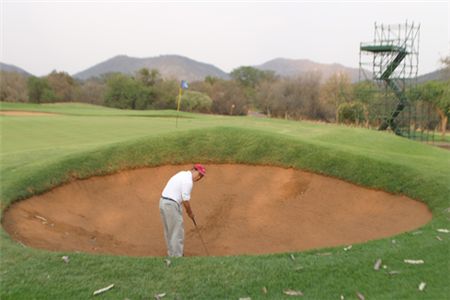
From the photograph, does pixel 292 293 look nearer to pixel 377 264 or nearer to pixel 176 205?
pixel 377 264

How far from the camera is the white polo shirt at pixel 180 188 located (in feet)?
25.4

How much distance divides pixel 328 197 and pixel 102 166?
6.35m

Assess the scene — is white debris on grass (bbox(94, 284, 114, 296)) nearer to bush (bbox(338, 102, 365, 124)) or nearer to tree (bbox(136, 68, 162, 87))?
bush (bbox(338, 102, 365, 124))

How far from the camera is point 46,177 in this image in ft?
35.7

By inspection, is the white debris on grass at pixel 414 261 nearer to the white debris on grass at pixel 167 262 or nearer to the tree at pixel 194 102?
the white debris on grass at pixel 167 262

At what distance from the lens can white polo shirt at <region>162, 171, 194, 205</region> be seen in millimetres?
7754

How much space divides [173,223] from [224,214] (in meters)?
2.75

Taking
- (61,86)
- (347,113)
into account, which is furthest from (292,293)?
(61,86)

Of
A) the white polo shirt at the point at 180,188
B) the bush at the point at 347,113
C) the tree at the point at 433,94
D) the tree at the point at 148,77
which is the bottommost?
the white polo shirt at the point at 180,188

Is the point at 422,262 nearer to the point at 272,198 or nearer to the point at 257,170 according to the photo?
the point at 272,198

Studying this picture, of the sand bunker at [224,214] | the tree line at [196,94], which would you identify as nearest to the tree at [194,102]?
the tree line at [196,94]

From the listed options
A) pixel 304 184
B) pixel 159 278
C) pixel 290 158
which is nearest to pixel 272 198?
pixel 304 184

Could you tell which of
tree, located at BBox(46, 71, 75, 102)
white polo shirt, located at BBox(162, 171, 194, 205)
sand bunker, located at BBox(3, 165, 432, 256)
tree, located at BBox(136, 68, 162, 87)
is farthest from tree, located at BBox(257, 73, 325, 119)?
white polo shirt, located at BBox(162, 171, 194, 205)

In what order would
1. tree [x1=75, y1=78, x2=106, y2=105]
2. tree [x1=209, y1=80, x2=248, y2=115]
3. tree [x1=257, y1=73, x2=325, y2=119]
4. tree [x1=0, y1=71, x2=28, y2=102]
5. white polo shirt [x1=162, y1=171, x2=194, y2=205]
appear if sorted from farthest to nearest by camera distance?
1. tree [x1=75, y1=78, x2=106, y2=105]
2. tree [x1=209, y1=80, x2=248, y2=115]
3. tree [x1=257, y1=73, x2=325, y2=119]
4. tree [x1=0, y1=71, x2=28, y2=102]
5. white polo shirt [x1=162, y1=171, x2=194, y2=205]
